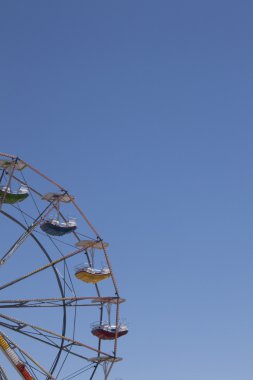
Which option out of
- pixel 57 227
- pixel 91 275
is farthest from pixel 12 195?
pixel 91 275

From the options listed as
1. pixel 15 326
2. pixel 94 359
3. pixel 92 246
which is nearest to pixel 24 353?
pixel 15 326

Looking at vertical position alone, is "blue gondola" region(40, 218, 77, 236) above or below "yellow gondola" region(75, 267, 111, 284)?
above

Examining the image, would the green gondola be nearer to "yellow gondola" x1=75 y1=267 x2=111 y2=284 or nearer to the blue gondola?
the blue gondola

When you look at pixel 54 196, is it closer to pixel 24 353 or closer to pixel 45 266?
pixel 45 266

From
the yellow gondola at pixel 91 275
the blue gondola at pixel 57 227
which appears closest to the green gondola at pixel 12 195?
the blue gondola at pixel 57 227

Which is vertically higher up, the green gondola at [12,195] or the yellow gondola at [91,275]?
the green gondola at [12,195]

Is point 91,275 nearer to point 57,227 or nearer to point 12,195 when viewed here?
point 57,227

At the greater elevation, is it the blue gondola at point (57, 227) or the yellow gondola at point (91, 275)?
the blue gondola at point (57, 227)

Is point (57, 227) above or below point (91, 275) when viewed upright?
above

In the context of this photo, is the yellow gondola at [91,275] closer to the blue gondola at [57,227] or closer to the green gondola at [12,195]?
the blue gondola at [57,227]

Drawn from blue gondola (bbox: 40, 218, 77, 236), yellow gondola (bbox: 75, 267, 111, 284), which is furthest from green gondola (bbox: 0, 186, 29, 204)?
yellow gondola (bbox: 75, 267, 111, 284)

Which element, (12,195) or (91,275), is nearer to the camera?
(12,195)

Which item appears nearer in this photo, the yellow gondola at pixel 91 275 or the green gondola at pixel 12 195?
the green gondola at pixel 12 195

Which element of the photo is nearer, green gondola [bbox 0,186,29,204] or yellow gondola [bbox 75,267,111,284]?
green gondola [bbox 0,186,29,204]
